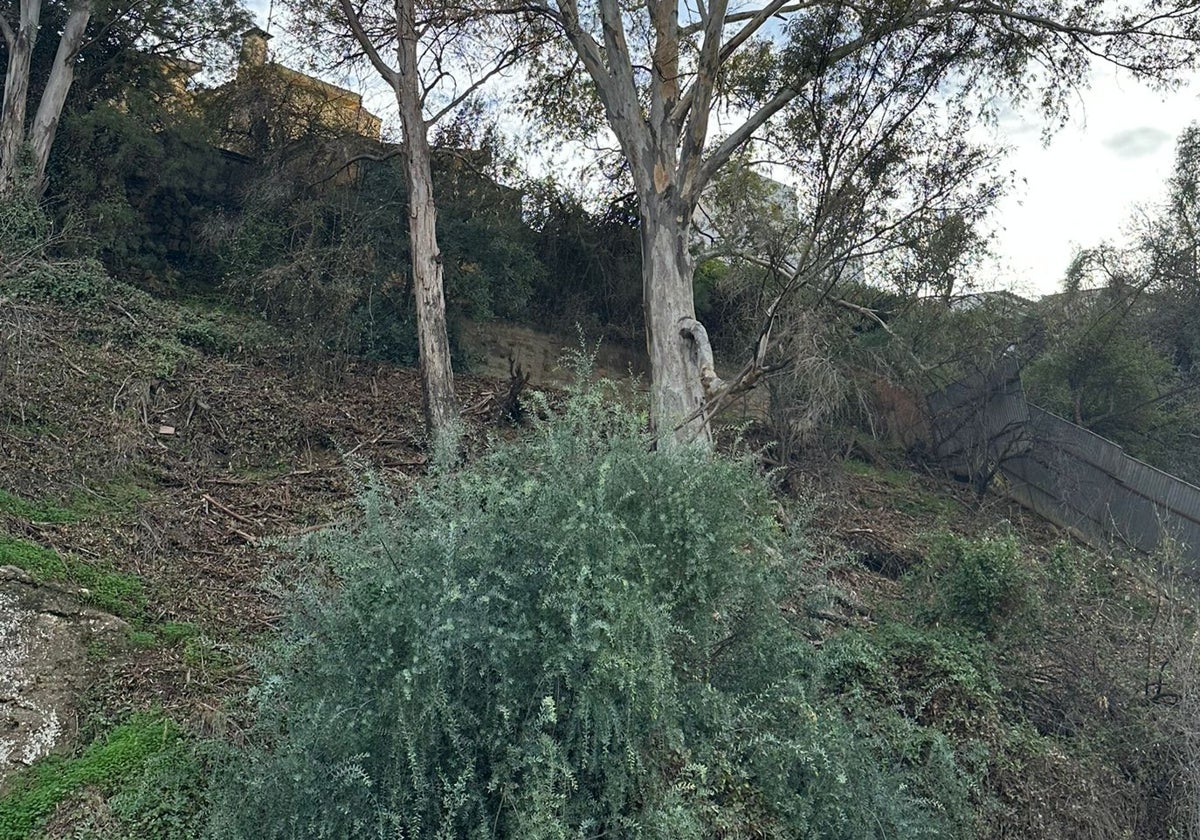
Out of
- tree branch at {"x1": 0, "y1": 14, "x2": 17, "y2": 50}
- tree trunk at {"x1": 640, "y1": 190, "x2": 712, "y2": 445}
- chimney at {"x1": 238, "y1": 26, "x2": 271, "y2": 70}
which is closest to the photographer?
tree trunk at {"x1": 640, "y1": 190, "x2": 712, "y2": 445}

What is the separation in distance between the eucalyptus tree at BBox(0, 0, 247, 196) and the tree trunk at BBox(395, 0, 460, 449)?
4176 mm

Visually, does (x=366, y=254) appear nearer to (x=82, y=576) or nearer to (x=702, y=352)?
(x=702, y=352)

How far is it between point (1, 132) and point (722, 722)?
13079 millimetres

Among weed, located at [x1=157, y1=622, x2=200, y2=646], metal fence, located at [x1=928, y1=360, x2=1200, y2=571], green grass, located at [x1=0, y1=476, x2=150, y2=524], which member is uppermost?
metal fence, located at [x1=928, y1=360, x2=1200, y2=571]

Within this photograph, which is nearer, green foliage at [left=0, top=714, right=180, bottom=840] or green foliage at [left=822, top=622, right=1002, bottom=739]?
green foliage at [left=0, top=714, right=180, bottom=840]

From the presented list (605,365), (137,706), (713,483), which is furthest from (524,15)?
(137,706)

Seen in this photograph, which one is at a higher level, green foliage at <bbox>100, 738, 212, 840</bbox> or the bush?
the bush

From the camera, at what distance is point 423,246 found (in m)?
12.3

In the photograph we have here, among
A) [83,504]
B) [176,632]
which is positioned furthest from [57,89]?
A: [176,632]

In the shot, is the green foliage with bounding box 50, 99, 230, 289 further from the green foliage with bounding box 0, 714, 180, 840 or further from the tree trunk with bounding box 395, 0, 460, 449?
the green foliage with bounding box 0, 714, 180, 840

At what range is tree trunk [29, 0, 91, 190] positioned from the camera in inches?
510

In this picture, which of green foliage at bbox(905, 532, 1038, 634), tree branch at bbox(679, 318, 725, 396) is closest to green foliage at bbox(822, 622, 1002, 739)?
green foliage at bbox(905, 532, 1038, 634)

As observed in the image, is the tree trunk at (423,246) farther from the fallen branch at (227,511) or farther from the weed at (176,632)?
the weed at (176,632)

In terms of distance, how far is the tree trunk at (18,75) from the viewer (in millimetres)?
12836
